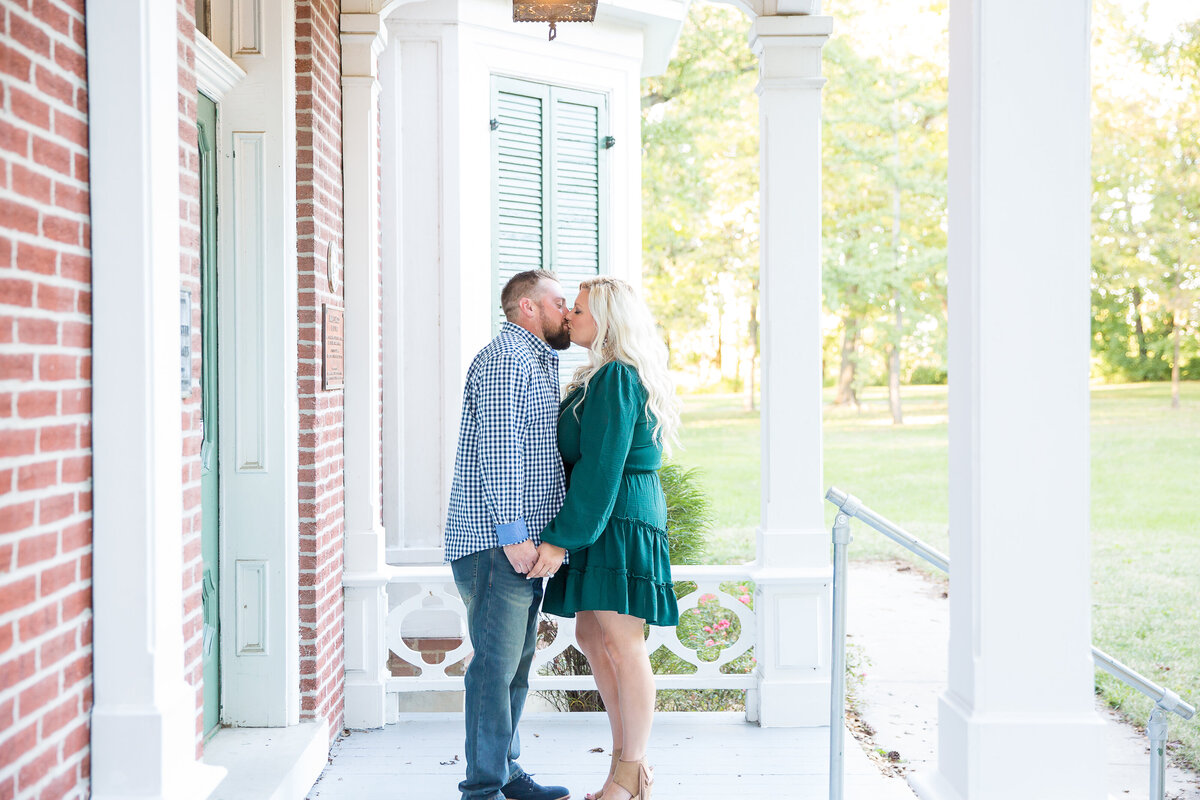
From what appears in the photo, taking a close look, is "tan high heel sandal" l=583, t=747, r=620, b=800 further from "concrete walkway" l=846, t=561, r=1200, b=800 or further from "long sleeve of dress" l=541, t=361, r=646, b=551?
"concrete walkway" l=846, t=561, r=1200, b=800

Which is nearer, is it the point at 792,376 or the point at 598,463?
the point at 598,463

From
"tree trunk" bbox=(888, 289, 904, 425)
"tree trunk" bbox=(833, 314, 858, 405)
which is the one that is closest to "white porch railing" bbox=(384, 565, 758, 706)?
"tree trunk" bbox=(888, 289, 904, 425)

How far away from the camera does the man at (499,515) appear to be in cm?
334

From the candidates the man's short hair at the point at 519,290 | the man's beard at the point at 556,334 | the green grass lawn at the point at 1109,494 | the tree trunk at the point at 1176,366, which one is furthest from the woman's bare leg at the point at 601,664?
the tree trunk at the point at 1176,366

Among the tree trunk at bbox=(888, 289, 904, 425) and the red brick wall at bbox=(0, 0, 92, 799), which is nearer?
the red brick wall at bbox=(0, 0, 92, 799)

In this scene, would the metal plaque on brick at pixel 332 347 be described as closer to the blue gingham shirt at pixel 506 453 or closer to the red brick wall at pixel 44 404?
the blue gingham shirt at pixel 506 453

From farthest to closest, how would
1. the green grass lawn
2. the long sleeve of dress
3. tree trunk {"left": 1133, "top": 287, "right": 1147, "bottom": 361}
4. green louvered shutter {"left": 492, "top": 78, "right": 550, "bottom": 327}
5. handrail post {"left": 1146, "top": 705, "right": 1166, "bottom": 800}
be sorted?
tree trunk {"left": 1133, "top": 287, "right": 1147, "bottom": 361} → the green grass lawn → green louvered shutter {"left": 492, "top": 78, "right": 550, "bottom": 327} → the long sleeve of dress → handrail post {"left": 1146, "top": 705, "right": 1166, "bottom": 800}

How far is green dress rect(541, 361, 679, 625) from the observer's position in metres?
3.31

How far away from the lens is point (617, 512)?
344 cm

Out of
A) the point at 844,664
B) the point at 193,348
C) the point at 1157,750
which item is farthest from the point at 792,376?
the point at 193,348

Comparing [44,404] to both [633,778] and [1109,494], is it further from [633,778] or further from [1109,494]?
[1109,494]

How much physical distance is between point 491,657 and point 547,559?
1.24ft

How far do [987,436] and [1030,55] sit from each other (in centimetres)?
81

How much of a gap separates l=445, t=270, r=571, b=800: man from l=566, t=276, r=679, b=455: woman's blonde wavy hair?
0.22 metres
